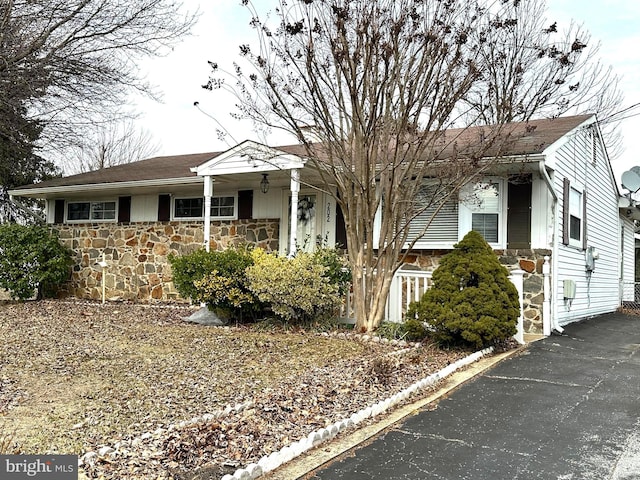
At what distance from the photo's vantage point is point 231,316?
8.79 metres

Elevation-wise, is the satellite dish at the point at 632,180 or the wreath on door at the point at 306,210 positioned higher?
the satellite dish at the point at 632,180

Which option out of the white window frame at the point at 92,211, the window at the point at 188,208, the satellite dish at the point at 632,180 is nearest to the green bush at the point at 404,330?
the window at the point at 188,208

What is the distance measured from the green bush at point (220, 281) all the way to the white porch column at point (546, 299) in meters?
4.26

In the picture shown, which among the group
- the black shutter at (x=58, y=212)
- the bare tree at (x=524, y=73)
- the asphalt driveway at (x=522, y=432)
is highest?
the bare tree at (x=524, y=73)

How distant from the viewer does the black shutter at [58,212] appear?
44.1ft

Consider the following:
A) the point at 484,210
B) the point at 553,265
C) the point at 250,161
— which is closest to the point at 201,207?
the point at 250,161

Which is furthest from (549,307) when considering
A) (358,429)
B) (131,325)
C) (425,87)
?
(131,325)

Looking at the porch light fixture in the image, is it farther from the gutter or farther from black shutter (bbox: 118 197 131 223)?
black shutter (bbox: 118 197 131 223)

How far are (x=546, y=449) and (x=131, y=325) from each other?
6.19 m

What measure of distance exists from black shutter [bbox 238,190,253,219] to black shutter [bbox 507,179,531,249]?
5095 millimetres

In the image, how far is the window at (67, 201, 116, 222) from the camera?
42.5 feet

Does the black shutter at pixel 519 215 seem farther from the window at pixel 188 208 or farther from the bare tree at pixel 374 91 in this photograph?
the window at pixel 188 208

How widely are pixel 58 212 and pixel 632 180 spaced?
13.3m

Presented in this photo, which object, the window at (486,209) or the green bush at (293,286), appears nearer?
the green bush at (293,286)
